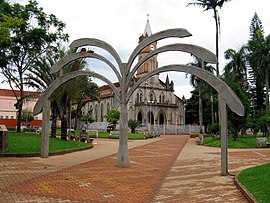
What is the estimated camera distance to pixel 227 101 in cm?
1044

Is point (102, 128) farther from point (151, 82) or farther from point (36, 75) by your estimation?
point (36, 75)

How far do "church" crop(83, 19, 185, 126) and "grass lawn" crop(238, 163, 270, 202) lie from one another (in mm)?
46883

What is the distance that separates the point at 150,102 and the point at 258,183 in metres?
50.6

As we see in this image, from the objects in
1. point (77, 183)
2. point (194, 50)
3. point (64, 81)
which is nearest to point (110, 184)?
point (77, 183)

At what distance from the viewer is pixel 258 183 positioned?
792 centimetres

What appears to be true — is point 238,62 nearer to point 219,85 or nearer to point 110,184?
point 219,85

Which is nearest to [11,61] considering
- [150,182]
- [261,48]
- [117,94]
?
[117,94]

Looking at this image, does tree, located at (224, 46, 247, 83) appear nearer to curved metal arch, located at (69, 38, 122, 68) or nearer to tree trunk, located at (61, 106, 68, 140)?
tree trunk, located at (61, 106, 68, 140)

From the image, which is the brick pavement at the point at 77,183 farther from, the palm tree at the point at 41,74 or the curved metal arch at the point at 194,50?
the palm tree at the point at 41,74

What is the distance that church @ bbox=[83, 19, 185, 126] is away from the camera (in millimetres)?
58531

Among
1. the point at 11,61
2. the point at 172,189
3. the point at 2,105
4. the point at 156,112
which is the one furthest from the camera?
the point at 2,105

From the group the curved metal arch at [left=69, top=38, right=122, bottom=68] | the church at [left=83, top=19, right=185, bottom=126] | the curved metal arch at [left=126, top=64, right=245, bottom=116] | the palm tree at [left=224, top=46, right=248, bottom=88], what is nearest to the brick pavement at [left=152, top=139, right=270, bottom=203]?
the curved metal arch at [left=126, top=64, right=245, bottom=116]

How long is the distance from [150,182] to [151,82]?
2116 inches

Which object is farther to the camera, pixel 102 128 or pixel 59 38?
pixel 102 128
